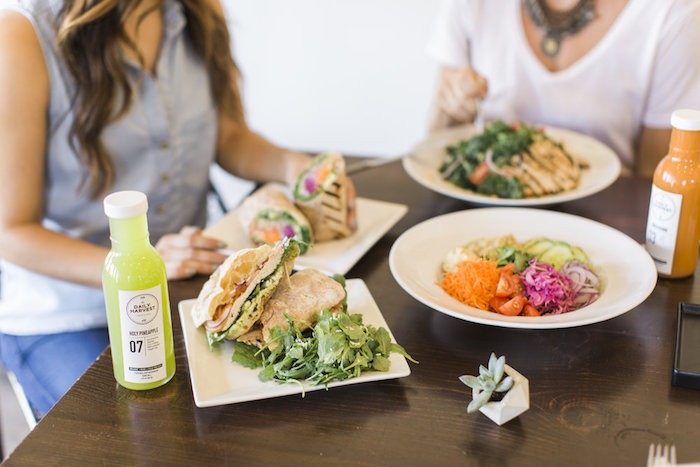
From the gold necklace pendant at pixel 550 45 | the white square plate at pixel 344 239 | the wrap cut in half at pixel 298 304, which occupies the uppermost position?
the gold necklace pendant at pixel 550 45

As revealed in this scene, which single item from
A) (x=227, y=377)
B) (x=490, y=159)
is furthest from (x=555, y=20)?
(x=227, y=377)

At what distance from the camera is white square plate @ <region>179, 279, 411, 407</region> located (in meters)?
0.96

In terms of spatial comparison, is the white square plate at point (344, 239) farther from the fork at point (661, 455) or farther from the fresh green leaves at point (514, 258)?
the fork at point (661, 455)

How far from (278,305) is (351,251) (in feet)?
1.29

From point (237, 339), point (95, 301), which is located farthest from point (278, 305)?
point (95, 301)

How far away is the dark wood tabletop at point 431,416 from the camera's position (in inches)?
35.3

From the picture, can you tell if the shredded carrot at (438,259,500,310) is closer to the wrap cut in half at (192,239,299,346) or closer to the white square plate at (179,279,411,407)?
the white square plate at (179,279,411,407)

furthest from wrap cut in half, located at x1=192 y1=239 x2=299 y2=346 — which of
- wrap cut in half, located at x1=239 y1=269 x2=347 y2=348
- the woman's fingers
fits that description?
the woman's fingers

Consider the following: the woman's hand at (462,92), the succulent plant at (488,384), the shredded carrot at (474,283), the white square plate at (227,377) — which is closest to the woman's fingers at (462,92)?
the woman's hand at (462,92)

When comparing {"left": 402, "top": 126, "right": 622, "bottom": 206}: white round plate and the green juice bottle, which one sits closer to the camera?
the green juice bottle

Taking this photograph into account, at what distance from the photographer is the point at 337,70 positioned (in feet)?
10.0

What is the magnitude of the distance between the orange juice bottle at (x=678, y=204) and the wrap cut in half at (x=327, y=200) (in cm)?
58

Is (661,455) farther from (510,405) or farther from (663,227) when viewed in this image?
(663,227)

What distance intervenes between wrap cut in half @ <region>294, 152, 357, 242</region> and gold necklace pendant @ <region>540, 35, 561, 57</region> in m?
0.90
